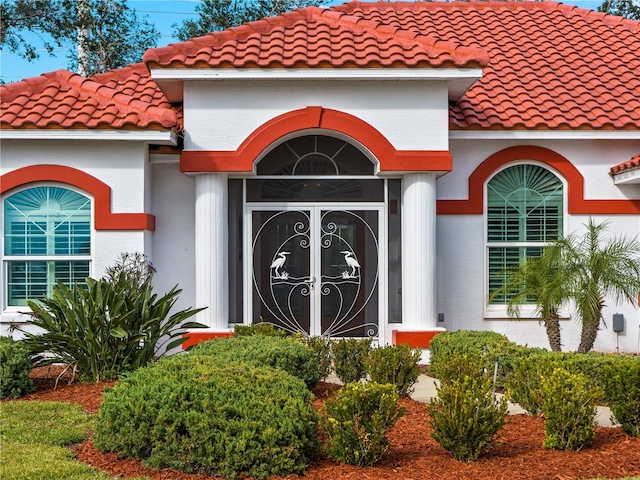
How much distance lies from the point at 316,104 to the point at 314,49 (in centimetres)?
88

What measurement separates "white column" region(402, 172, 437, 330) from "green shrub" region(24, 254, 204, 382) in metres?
4.10

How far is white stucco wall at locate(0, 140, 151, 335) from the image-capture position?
1182 centimetres

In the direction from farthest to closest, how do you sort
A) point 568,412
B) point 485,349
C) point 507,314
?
point 507,314
point 485,349
point 568,412

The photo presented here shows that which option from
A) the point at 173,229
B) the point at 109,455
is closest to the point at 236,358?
the point at 109,455

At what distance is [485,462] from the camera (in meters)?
6.30

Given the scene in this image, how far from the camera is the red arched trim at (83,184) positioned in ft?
38.7

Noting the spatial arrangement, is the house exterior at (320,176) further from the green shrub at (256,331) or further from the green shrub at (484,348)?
the green shrub at (484,348)

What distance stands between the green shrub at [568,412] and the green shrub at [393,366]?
227 cm

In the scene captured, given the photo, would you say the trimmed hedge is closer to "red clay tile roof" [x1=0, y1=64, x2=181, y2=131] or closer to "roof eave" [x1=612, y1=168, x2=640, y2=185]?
"roof eave" [x1=612, y1=168, x2=640, y2=185]

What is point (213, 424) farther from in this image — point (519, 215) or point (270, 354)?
point (519, 215)

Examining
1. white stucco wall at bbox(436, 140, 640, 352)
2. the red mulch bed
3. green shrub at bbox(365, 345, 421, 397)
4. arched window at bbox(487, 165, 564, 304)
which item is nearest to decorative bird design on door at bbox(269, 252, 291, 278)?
white stucco wall at bbox(436, 140, 640, 352)

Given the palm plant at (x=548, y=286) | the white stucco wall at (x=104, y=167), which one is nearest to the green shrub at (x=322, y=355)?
the palm plant at (x=548, y=286)

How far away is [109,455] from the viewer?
6.37m

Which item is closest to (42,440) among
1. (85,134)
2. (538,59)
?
(85,134)
